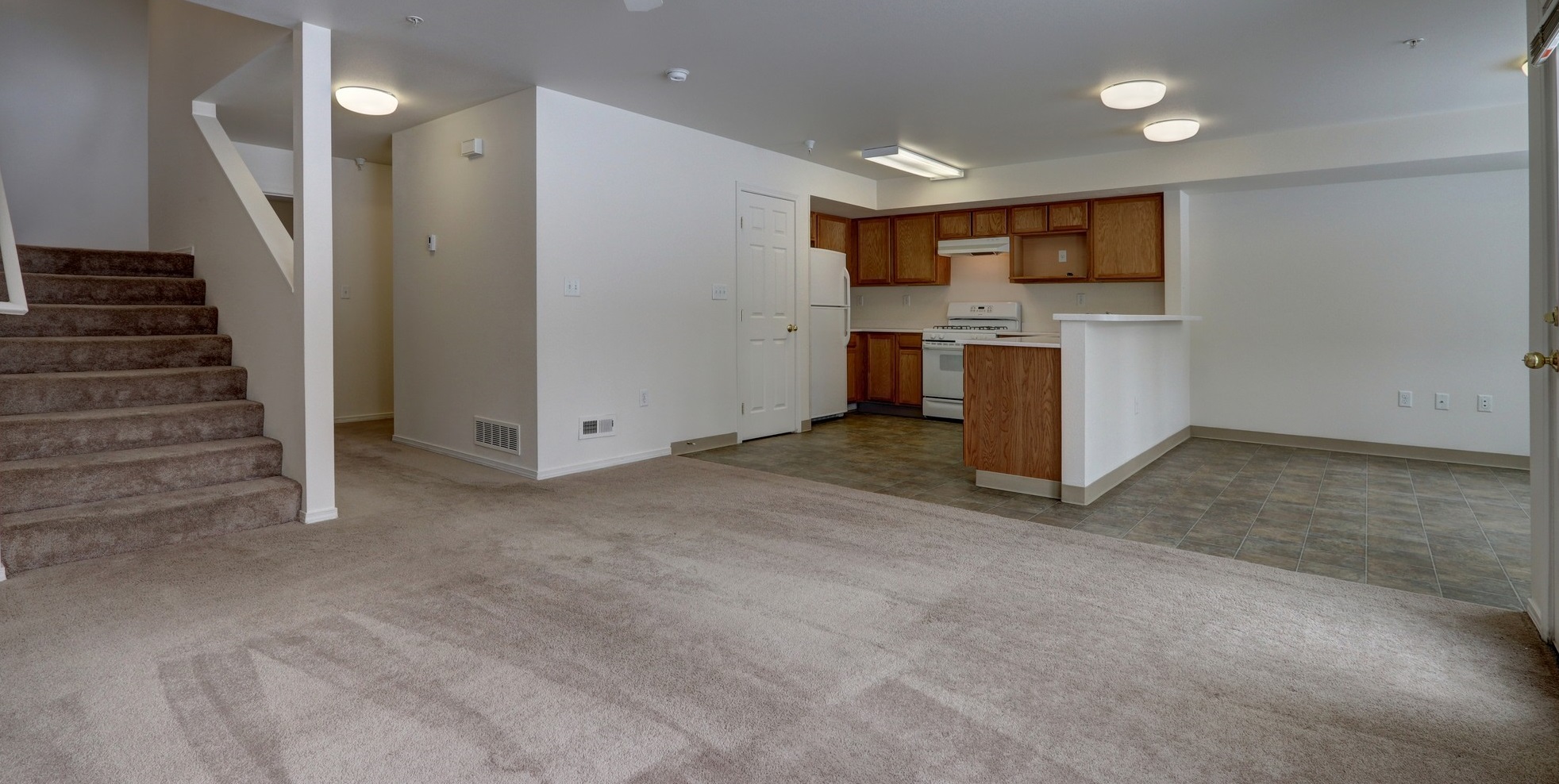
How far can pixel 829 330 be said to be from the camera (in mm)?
7453

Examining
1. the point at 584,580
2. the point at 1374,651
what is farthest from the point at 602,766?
the point at 1374,651

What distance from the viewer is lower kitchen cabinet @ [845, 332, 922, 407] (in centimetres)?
797

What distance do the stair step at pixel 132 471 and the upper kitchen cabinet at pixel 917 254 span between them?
5.93 m

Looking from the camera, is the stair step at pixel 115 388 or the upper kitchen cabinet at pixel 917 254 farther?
the upper kitchen cabinet at pixel 917 254

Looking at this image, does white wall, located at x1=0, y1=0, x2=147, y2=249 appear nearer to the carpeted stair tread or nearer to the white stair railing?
the carpeted stair tread

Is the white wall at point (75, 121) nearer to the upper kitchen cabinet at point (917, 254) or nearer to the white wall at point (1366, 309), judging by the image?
the upper kitchen cabinet at point (917, 254)

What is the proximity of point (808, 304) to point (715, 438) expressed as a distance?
172 centimetres

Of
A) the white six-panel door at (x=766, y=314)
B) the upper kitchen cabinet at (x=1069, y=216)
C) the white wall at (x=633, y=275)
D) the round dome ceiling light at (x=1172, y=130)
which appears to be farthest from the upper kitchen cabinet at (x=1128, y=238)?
the white wall at (x=633, y=275)

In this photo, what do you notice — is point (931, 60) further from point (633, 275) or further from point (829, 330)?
point (829, 330)

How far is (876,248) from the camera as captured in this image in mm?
8266

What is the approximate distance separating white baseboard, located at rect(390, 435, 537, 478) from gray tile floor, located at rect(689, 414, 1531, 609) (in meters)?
1.26

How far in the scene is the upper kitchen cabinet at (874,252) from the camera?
8.19 m

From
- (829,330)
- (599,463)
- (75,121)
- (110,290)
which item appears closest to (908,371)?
(829,330)

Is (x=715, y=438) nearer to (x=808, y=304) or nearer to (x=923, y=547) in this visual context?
(x=808, y=304)
